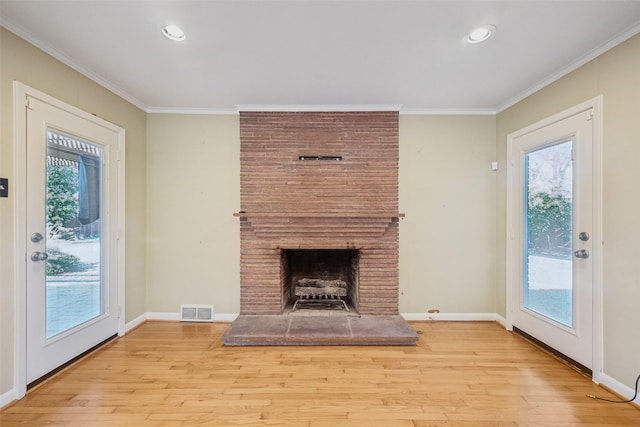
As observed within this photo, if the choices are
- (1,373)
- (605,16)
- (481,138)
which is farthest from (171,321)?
(605,16)

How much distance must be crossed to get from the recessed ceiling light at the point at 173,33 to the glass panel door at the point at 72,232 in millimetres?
1187

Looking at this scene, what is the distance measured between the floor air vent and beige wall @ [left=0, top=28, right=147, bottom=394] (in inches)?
18.7

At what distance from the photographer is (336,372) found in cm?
221

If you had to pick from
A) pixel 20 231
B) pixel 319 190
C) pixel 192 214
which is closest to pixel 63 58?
pixel 20 231

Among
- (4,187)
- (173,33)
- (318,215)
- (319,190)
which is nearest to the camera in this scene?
(4,187)

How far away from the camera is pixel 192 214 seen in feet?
10.8

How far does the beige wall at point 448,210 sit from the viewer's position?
3.30m

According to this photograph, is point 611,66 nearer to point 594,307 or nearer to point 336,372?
point 594,307

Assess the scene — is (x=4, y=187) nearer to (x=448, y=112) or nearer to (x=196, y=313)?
(x=196, y=313)

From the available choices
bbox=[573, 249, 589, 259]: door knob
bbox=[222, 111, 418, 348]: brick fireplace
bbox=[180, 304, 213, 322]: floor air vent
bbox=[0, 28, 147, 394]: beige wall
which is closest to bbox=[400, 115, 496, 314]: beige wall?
bbox=[222, 111, 418, 348]: brick fireplace

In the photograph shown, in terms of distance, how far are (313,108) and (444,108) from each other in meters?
1.51

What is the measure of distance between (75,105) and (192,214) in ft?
4.67

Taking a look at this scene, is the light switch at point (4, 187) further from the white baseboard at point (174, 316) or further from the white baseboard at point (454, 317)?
the white baseboard at point (454, 317)

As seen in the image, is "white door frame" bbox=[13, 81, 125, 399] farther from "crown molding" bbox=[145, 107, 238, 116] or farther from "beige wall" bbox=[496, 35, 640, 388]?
"beige wall" bbox=[496, 35, 640, 388]
